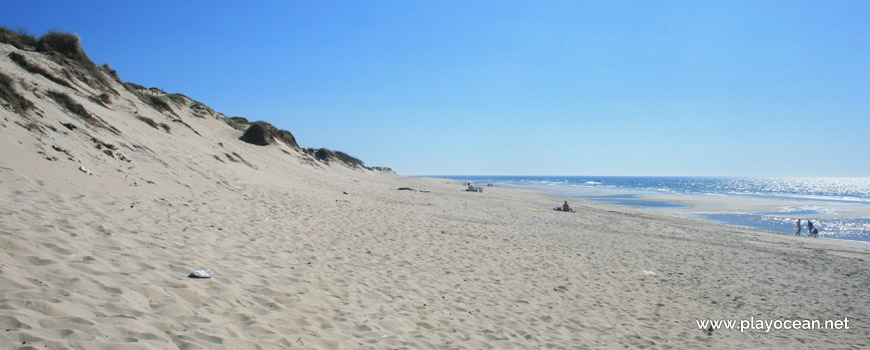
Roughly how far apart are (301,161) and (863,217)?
41.2 metres

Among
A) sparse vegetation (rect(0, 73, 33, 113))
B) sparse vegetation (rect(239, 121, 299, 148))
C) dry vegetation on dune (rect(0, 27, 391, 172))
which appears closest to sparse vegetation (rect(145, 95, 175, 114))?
dry vegetation on dune (rect(0, 27, 391, 172))

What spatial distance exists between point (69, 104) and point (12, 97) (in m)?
2.47

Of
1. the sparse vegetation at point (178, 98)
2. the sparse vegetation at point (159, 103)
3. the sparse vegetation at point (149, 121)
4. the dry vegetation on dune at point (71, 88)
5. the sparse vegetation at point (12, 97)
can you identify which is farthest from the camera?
the sparse vegetation at point (178, 98)

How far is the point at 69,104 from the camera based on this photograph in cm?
1230

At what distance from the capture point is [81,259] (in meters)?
4.79

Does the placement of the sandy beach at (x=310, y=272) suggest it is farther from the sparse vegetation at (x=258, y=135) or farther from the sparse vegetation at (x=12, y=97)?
the sparse vegetation at (x=258, y=135)

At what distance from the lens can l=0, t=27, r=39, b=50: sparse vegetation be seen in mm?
14867

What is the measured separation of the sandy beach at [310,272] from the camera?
13.6 ft

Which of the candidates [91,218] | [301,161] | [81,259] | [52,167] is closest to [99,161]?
[52,167]

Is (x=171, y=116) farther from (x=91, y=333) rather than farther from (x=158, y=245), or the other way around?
(x=91, y=333)

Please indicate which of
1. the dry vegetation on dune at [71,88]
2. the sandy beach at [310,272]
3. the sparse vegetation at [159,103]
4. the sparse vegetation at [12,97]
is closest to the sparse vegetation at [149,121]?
the dry vegetation on dune at [71,88]

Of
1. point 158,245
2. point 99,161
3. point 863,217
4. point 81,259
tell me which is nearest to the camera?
point 81,259

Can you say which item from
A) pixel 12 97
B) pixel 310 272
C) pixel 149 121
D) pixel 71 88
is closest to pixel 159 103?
pixel 149 121

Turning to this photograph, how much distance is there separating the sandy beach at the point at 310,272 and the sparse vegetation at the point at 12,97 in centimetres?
24
